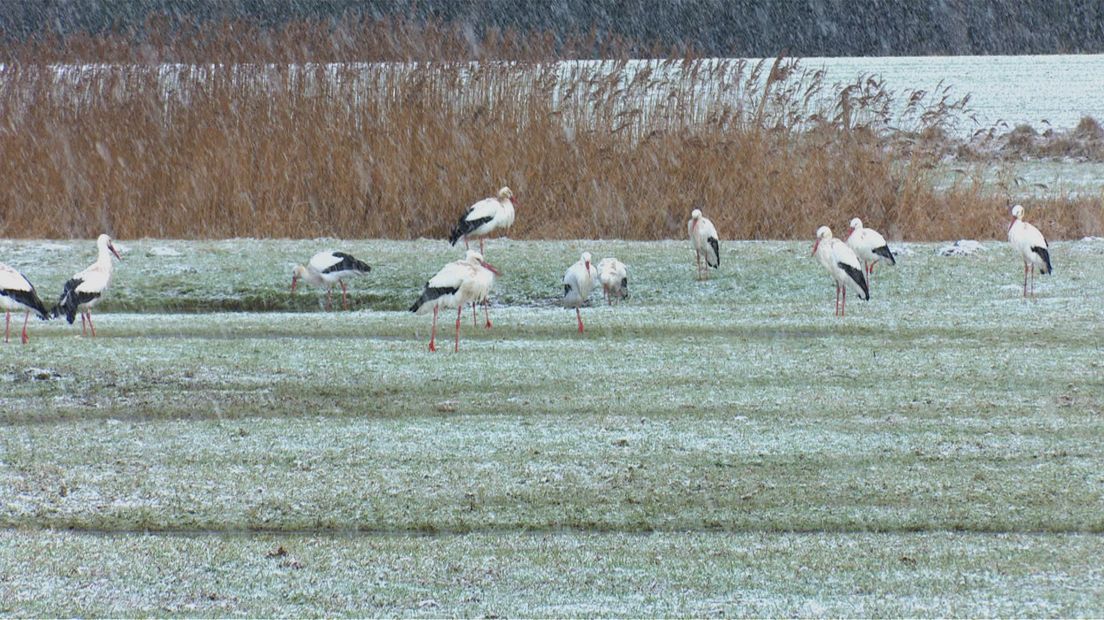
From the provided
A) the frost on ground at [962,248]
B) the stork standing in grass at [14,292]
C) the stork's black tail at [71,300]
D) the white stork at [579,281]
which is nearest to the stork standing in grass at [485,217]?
the white stork at [579,281]

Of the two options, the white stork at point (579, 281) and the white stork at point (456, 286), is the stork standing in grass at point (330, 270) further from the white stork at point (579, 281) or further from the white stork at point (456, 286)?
the white stork at point (579, 281)

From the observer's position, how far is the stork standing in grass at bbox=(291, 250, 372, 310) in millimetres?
14414

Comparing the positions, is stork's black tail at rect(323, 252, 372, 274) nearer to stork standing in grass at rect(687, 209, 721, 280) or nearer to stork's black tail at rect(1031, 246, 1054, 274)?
stork standing in grass at rect(687, 209, 721, 280)

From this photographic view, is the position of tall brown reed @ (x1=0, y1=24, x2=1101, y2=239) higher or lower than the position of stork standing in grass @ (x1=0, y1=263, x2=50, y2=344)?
higher

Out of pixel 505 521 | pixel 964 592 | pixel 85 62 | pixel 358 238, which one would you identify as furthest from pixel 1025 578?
pixel 85 62

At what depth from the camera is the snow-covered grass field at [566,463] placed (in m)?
5.95

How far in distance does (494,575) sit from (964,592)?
6.29ft

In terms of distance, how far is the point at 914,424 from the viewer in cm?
887

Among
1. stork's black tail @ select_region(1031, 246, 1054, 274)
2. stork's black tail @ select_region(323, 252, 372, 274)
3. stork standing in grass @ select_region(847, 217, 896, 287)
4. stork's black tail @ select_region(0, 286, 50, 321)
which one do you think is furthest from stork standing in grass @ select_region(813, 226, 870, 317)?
stork's black tail @ select_region(0, 286, 50, 321)

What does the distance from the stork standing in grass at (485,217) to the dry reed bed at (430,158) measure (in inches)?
81.2

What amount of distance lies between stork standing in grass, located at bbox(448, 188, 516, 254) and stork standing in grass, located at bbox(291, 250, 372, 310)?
1571mm

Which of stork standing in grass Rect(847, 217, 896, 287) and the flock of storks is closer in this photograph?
the flock of storks

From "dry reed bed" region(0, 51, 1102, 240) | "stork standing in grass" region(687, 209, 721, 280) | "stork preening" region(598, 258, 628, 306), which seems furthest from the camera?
"dry reed bed" region(0, 51, 1102, 240)

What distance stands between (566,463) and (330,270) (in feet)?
22.8
